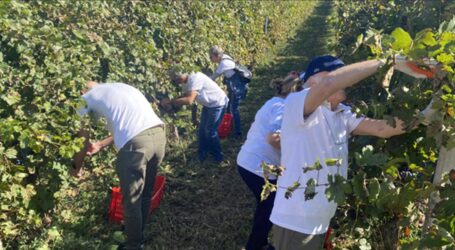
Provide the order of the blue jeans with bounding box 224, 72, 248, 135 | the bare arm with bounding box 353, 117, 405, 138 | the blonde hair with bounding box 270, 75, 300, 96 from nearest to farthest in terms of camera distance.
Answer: the bare arm with bounding box 353, 117, 405, 138 → the blonde hair with bounding box 270, 75, 300, 96 → the blue jeans with bounding box 224, 72, 248, 135

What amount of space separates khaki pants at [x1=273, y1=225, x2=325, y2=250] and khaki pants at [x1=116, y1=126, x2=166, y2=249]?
1465 mm

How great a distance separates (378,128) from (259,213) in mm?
1497

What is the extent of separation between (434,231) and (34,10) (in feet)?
14.5

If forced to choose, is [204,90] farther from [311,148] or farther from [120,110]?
[311,148]

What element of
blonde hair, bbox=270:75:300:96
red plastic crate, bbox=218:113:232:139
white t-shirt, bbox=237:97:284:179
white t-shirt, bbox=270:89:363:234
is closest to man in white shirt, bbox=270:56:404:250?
white t-shirt, bbox=270:89:363:234

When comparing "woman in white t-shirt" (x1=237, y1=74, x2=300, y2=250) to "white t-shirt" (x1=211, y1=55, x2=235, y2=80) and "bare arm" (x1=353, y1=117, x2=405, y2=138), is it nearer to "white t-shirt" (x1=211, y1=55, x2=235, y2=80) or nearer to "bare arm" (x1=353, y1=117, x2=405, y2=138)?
"bare arm" (x1=353, y1=117, x2=405, y2=138)

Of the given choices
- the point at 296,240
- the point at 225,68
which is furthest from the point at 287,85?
the point at 225,68

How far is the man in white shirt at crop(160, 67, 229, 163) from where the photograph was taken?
5.87 meters

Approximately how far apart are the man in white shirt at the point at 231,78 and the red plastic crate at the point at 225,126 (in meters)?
0.16

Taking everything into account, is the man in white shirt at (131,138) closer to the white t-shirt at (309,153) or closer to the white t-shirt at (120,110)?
the white t-shirt at (120,110)

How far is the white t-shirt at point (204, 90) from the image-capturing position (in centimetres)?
588

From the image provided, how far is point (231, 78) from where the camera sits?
7168mm

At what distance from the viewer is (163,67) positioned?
248 inches

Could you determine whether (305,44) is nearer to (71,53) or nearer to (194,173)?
(194,173)
